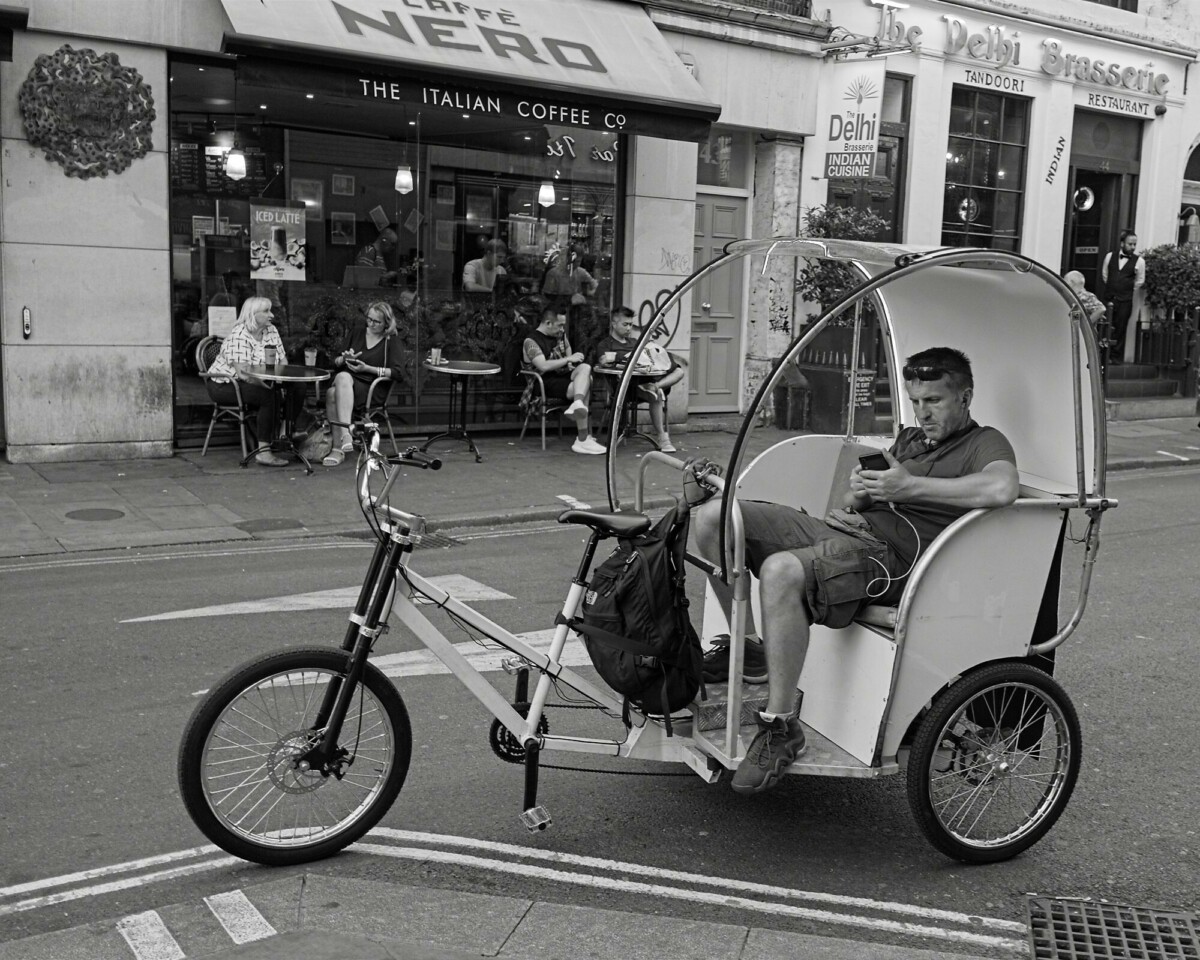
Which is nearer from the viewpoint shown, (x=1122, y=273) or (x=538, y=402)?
(x=538, y=402)

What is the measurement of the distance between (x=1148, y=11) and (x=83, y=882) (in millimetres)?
21067

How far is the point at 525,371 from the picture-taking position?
45.8ft

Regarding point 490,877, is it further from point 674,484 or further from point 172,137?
point 172,137

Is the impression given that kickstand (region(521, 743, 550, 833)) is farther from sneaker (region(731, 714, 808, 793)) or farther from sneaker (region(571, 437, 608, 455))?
sneaker (region(571, 437, 608, 455))

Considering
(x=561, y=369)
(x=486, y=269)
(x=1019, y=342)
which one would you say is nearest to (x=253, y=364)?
(x=486, y=269)

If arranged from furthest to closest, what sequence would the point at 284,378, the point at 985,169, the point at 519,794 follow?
1. the point at 985,169
2. the point at 284,378
3. the point at 519,794

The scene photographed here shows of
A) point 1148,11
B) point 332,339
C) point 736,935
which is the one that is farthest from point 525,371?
point 1148,11

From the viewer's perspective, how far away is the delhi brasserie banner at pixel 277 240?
1280 centimetres

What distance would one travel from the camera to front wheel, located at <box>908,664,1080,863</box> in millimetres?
4320

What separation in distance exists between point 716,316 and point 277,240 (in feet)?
19.1

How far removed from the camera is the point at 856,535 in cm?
461

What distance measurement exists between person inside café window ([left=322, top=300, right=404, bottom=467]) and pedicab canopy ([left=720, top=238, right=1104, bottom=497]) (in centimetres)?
795

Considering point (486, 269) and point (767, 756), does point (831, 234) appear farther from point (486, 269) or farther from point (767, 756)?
point (767, 756)

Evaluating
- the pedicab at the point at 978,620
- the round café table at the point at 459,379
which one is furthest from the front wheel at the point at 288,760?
the round café table at the point at 459,379
